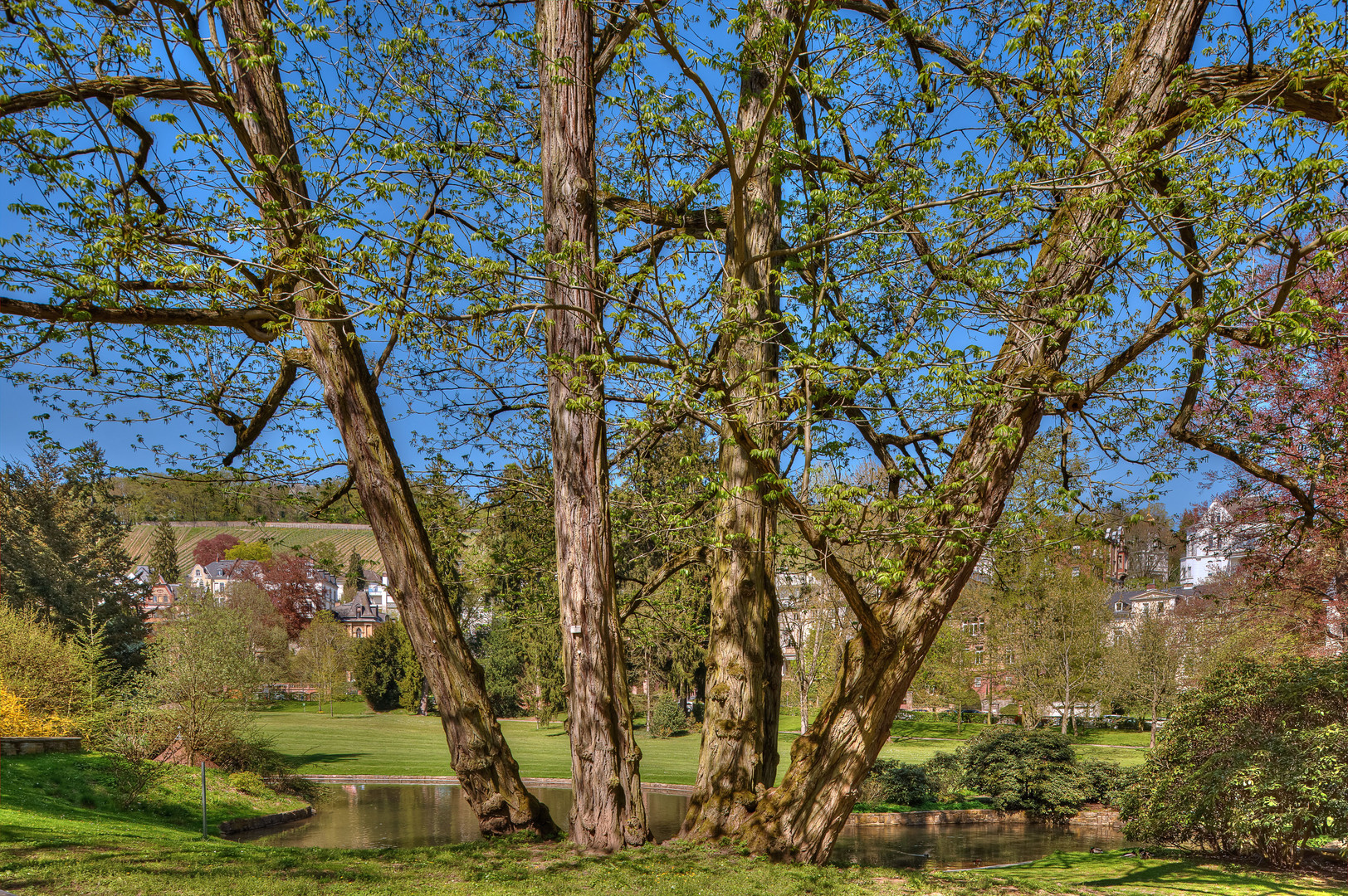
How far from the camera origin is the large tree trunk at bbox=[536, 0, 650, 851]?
6.92m

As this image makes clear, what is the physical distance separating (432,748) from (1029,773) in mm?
20486

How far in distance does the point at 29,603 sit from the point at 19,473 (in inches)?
287

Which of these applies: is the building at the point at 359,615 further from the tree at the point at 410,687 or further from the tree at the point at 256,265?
the tree at the point at 256,265

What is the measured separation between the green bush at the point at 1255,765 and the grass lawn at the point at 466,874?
1119mm

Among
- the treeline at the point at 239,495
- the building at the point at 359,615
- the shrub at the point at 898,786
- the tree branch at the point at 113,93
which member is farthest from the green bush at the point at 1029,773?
the building at the point at 359,615

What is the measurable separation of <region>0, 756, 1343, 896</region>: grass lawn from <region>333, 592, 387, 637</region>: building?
74286 millimetres

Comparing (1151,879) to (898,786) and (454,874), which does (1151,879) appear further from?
(898,786)

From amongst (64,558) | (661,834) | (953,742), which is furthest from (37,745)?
(953,742)

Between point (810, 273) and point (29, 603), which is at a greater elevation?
point (810, 273)

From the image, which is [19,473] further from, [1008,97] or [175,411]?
[1008,97]

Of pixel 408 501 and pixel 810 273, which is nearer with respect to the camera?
pixel 810 273

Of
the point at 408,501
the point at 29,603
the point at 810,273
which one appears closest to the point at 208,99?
the point at 408,501

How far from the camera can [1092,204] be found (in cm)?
543

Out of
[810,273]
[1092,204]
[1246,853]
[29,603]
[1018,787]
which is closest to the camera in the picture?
[1092,204]
